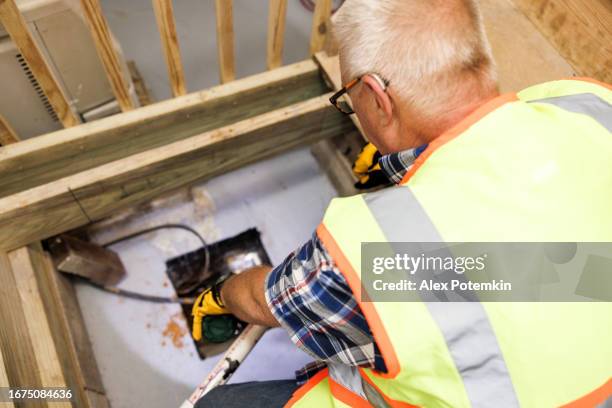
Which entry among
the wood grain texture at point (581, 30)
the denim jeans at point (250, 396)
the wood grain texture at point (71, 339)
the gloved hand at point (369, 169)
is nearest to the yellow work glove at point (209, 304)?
the denim jeans at point (250, 396)

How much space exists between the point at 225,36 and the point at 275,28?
171 mm

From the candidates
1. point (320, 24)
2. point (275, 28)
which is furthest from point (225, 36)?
point (320, 24)

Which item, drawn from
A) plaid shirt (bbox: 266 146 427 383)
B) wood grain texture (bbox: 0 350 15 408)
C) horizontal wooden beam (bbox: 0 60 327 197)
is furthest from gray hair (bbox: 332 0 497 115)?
wood grain texture (bbox: 0 350 15 408)

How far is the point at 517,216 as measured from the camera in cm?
71

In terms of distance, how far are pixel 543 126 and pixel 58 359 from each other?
1.34m

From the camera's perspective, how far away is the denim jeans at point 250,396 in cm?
115

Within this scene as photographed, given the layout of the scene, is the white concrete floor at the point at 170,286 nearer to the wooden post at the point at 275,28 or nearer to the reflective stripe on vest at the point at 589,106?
the wooden post at the point at 275,28

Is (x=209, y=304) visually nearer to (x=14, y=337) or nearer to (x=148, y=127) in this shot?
(x=14, y=337)

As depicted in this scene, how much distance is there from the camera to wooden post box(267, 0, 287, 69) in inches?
56.0

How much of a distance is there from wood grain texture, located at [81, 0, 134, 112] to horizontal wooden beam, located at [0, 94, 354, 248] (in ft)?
0.86

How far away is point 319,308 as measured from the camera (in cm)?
81

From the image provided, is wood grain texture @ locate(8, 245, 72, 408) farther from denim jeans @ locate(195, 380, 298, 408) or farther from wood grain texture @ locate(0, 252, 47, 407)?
denim jeans @ locate(195, 380, 298, 408)

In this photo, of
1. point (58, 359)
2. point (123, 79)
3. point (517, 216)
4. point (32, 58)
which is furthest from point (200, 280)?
point (517, 216)

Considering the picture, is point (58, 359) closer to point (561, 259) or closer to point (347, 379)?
point (347, 379)
